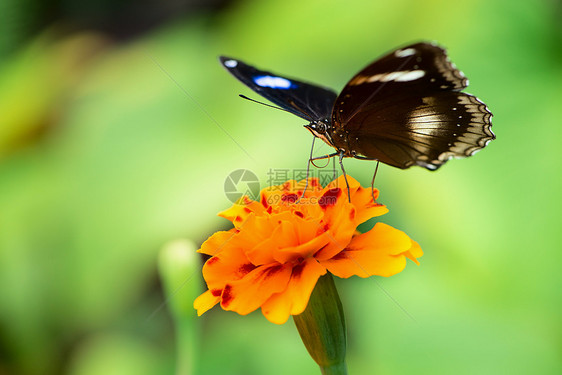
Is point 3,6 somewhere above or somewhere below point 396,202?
above

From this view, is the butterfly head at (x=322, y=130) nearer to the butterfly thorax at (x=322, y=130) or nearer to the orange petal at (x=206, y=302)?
the butterfly thorax at (x=322, y=130)

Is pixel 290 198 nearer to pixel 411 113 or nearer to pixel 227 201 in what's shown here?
pixel 411 113

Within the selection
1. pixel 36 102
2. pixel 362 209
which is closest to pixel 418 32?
pixel 362 209

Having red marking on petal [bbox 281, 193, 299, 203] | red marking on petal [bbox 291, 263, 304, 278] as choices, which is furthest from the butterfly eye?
red marking on petal [bbox 291, 263, 304, 278]

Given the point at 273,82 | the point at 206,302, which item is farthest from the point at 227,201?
the point at 206,302

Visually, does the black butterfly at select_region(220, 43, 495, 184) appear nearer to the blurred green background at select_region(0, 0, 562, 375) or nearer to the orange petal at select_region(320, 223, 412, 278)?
the orange petal at select_region(320, 223, 412, 278)

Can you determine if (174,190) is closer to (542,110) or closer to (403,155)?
(403,155)
